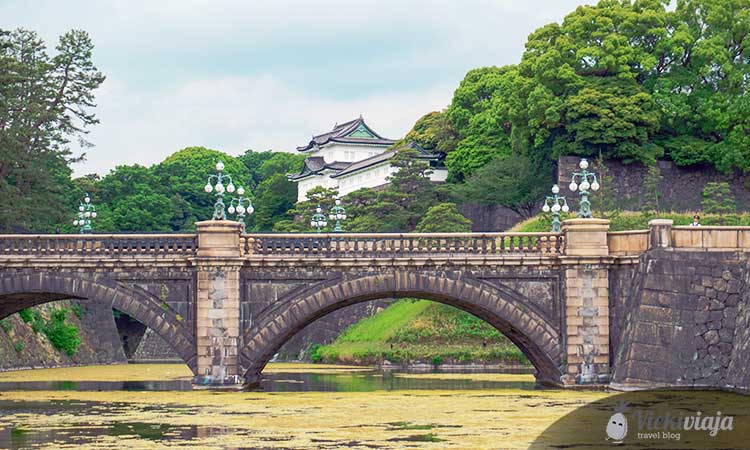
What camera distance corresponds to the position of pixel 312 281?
48.8 m

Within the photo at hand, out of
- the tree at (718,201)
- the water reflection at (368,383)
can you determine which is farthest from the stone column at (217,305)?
the tree at (718,201)

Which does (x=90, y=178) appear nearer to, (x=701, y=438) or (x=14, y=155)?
(x=14, y=155)

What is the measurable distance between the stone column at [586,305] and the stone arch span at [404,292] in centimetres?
58

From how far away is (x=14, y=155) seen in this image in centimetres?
6925

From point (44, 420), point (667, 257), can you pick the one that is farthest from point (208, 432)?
point (667, 257)

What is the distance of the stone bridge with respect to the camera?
48031 mm

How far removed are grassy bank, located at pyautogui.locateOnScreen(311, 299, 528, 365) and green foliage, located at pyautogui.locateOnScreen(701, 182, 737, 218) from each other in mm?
12236

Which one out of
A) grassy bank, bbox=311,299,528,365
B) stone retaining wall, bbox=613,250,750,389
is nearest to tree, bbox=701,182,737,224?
grassy bank, bbox=311,299,528,365

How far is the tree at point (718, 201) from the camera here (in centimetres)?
6844

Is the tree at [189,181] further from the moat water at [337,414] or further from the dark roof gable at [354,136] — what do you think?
the moat water at [337,414]

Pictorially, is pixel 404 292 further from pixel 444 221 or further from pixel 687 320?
pixel 444 221

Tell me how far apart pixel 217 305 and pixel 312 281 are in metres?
3.44

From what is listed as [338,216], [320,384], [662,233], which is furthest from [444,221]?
[662,233]

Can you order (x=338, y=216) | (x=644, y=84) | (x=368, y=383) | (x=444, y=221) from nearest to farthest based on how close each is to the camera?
(x=368, y=383)
(x=338, y=216)
(x=644, y=84)
(x=444, y=221)
